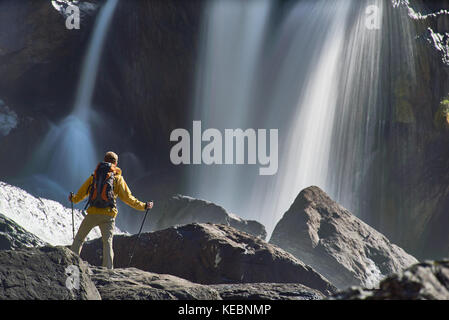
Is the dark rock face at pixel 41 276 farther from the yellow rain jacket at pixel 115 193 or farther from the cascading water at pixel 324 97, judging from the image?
the cascading water at pixel 324 97

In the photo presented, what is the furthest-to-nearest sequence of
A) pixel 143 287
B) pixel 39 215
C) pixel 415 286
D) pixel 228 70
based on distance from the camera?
1. pixel 228 70
2. pixel 39 215
3. pixel 143 287
4. pixel 415 286

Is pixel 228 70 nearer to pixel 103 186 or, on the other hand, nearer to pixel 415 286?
pixel 103 186

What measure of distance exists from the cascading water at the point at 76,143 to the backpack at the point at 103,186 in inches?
554

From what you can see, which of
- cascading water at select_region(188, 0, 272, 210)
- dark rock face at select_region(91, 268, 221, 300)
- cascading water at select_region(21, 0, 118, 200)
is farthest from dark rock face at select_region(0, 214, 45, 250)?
cascading water at select_region(188, 0, 272, 210)

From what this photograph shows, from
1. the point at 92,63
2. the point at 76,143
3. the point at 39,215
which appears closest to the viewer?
the point at 39,215

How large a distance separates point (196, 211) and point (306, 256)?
15.2 ft

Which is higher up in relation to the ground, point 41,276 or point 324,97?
point 324,97

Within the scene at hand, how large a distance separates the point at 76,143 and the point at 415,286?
22120mm

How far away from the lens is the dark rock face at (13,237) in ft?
38.7

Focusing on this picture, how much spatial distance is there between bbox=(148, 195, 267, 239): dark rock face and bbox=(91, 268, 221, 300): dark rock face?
7.94 meters

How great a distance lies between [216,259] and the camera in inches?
331

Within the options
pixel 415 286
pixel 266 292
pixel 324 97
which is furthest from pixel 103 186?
pixel 324 97

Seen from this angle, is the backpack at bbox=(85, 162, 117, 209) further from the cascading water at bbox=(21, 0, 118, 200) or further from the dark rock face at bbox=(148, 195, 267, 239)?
the cascading water at bbox=(21, 0, 118, 200)
